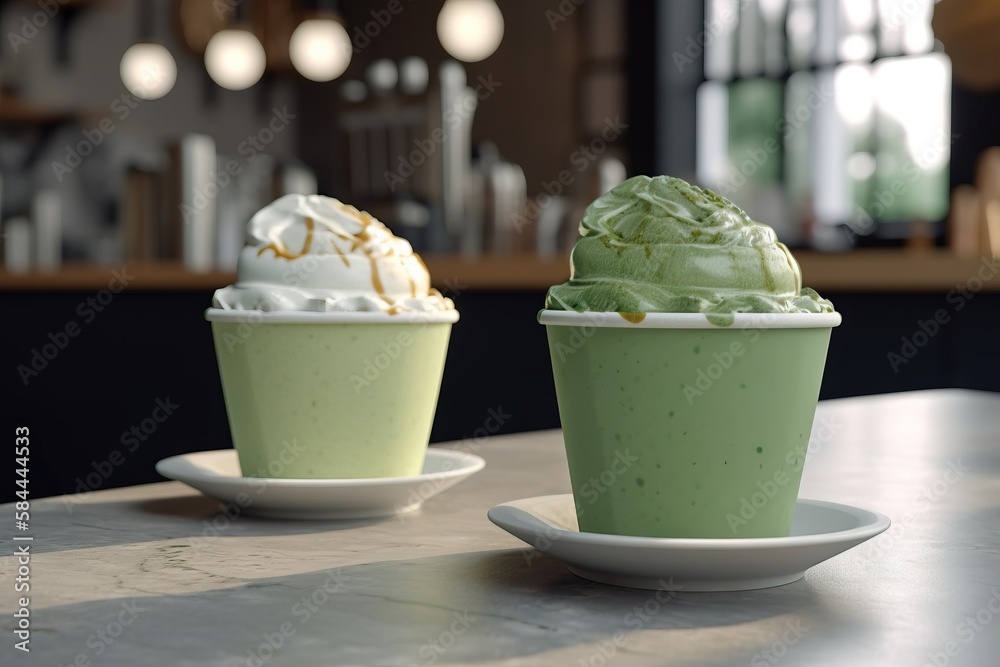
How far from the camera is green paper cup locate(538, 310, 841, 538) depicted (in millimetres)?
648

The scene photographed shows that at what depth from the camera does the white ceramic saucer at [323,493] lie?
0.80m

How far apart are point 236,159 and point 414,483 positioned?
6.40m

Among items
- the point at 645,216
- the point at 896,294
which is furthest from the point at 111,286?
the point at 645,216

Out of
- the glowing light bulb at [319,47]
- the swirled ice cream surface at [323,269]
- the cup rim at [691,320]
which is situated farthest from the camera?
the glowing light bulb at [319,47]

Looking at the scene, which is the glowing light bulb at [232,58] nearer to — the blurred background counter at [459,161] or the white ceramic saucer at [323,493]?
the blurred background counter at [459,161]

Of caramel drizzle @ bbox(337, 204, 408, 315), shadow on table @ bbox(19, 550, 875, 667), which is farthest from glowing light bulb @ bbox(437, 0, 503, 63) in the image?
shadow on table @ bbox(19, 550, 875, 667)

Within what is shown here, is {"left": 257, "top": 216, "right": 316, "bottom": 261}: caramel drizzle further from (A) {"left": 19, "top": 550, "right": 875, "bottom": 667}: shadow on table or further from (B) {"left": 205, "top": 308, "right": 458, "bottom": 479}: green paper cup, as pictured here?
(A) {"left": 19, "top": 550, "right": 875, "bottom": 667}: shadow on table

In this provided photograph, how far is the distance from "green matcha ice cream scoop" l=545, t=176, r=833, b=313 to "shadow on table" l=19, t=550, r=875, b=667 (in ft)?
0.50

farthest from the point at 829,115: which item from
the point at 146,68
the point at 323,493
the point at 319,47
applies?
the point at 323,493

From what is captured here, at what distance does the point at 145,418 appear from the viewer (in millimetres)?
3146

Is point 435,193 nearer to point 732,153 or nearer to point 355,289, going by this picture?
point 732,153

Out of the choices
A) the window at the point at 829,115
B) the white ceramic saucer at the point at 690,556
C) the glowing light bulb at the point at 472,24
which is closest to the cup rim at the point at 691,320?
the white ceramic saucer at the point at 690,556

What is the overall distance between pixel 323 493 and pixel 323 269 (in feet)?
0.55

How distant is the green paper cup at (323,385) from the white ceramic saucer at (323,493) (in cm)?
4
